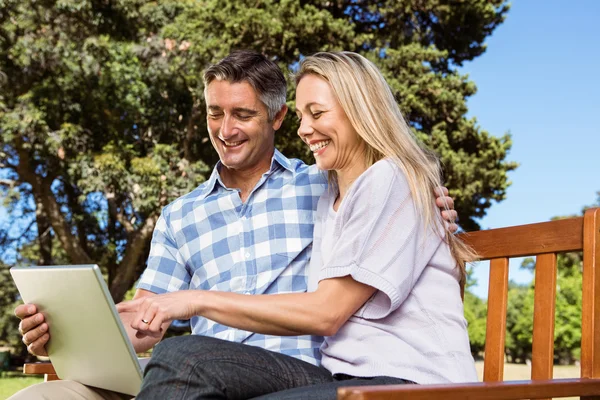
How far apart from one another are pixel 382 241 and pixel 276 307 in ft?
0.91

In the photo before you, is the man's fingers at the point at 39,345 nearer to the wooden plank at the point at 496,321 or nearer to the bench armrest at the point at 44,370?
the bench armrest at the point at 44,370

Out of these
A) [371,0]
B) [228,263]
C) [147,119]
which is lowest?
[228,263]

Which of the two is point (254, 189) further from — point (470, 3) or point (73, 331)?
point (470, 3)

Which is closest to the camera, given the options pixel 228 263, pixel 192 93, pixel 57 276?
pixel 57 276

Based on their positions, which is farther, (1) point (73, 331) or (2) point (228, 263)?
(2) point (228, 263)

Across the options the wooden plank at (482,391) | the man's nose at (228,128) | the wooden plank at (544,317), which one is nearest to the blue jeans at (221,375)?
the wooden plank at (482,391)

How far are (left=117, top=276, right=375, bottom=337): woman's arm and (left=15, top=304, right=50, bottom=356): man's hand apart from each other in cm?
37

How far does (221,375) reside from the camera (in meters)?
1.50

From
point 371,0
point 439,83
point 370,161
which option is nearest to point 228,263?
point 370,161

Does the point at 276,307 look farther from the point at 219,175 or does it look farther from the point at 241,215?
the point at 219,175

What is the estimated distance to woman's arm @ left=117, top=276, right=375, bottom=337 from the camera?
159cm

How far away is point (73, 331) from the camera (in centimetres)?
180

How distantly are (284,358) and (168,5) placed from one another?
11.6 m

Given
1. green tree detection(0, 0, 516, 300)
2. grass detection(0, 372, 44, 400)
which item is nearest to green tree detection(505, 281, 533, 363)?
green tree detection(0, 0, 516, 300)
